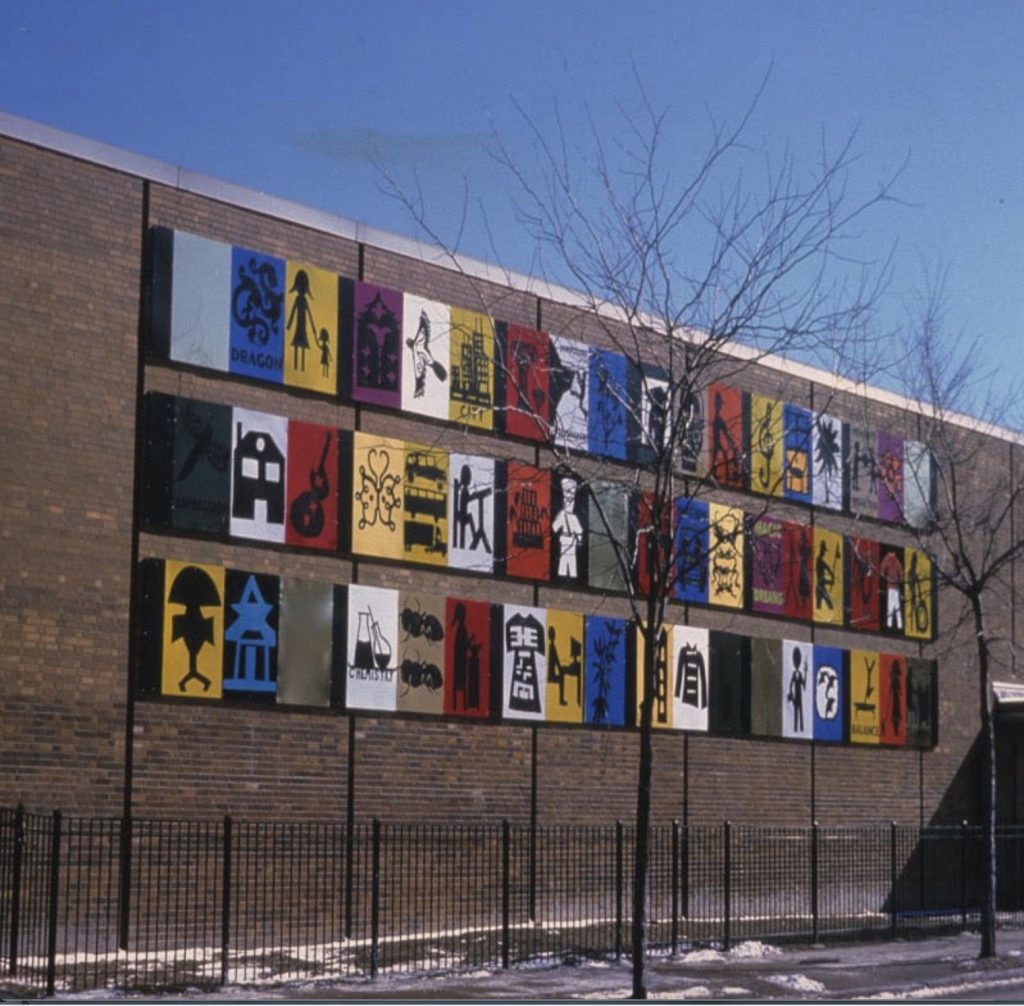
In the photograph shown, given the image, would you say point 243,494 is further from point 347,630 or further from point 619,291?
point 619,291

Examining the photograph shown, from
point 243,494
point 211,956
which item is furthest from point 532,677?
point 211,956

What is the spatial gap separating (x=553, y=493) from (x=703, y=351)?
27.3 feet

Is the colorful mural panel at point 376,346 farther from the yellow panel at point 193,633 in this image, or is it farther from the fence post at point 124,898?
the fence post at point 124,898

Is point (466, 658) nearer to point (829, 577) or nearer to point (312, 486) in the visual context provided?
point (312, 486)

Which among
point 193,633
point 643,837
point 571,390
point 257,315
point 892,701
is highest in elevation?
point 257,315

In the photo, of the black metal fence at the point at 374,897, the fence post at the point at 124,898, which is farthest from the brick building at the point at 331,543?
the fence post at the point at 124,898

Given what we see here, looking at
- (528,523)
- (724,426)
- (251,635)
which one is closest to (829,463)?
(724,426)

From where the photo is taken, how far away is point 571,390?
1147 inches

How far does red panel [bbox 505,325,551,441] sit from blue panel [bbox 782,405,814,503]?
6220 mm

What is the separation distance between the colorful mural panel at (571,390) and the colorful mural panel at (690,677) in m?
3.98

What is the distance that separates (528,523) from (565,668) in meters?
2.42

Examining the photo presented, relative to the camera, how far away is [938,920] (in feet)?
102

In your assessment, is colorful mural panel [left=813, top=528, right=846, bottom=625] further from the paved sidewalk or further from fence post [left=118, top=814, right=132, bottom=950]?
fence post [left=118, top=814, right=132, bottom=950]

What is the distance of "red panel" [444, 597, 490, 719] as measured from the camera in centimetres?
2708
